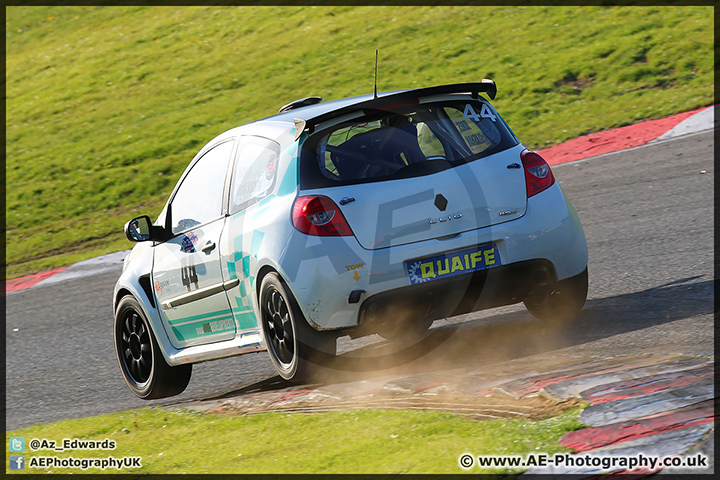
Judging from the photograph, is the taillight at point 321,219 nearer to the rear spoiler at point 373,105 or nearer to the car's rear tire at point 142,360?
the rear spoiler at point 373,105

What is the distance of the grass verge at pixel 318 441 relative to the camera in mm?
4008

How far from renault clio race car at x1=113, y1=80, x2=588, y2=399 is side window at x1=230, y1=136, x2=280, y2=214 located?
13 mm

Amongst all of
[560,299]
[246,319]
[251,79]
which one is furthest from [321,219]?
[251,79]

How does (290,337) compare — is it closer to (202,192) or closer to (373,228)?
(373,228)

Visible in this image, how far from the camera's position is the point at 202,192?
21.6 ft

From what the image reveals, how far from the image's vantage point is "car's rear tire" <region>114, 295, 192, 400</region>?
695 centimetres

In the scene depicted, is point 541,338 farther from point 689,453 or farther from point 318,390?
point 689,453

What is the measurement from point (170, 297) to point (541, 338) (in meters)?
2.71

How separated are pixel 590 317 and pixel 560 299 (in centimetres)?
30

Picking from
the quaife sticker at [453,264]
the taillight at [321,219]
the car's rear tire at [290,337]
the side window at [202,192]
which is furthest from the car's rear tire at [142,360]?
the quaife sticker at [453,264]

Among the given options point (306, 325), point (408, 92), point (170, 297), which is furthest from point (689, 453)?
point (170, 297)

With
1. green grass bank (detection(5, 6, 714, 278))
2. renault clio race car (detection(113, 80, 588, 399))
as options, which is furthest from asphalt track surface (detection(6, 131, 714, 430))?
green grass bank (detection(5, 6, 714, 278))

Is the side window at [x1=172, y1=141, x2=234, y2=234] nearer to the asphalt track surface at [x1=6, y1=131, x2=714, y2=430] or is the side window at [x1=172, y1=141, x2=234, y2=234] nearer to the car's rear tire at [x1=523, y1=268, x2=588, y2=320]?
the asphalt track surface at [x1=6, y1=131, x2=714, y2=430]

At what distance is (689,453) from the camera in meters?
3.54
